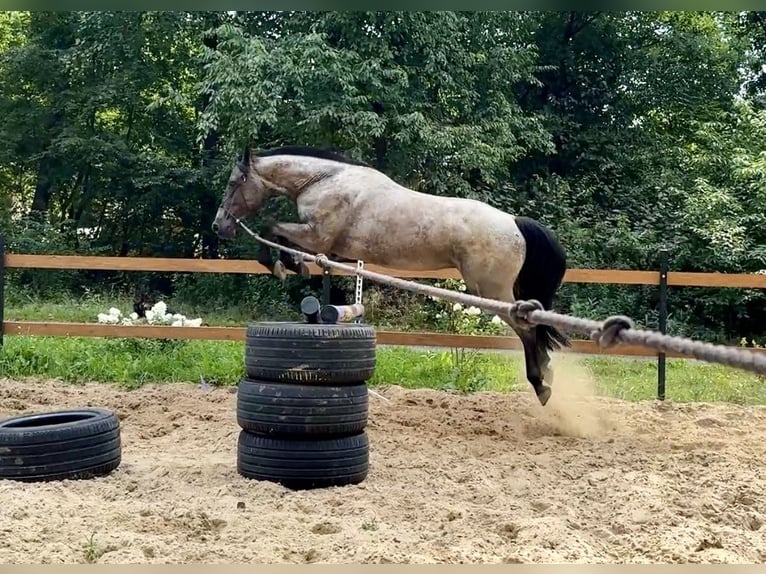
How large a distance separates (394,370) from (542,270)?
2.58m

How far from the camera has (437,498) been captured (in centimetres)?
358

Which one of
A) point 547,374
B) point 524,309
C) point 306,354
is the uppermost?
point 524,309

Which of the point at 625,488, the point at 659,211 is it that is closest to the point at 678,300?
the point at 659,211

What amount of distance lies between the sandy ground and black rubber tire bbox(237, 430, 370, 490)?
3.8 inches

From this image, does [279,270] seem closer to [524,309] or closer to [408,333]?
[408,333]

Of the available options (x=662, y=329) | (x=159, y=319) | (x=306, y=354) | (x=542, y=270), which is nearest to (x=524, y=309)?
(x=306, y=354)

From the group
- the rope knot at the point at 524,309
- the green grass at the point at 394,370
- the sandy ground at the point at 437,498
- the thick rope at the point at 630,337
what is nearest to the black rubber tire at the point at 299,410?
the sandy ground at the point at 437,498

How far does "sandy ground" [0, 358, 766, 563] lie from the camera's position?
2.76 m

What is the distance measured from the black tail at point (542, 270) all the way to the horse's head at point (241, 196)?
1.91m

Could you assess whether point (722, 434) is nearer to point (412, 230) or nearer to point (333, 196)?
point (412, 230)

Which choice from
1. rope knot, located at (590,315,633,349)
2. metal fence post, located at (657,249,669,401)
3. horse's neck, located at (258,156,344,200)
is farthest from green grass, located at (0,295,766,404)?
rope knot, located at (590,315,633,349)

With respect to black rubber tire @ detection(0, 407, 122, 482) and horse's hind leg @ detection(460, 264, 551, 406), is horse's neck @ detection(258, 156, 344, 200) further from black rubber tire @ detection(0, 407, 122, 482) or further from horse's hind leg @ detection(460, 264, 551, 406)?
black rubber tire @ detection(0, 407, 122, 482)

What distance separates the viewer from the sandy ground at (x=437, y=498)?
2.76m

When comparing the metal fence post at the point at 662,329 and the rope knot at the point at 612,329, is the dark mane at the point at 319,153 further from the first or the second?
the rope knot at the point at 612,329
